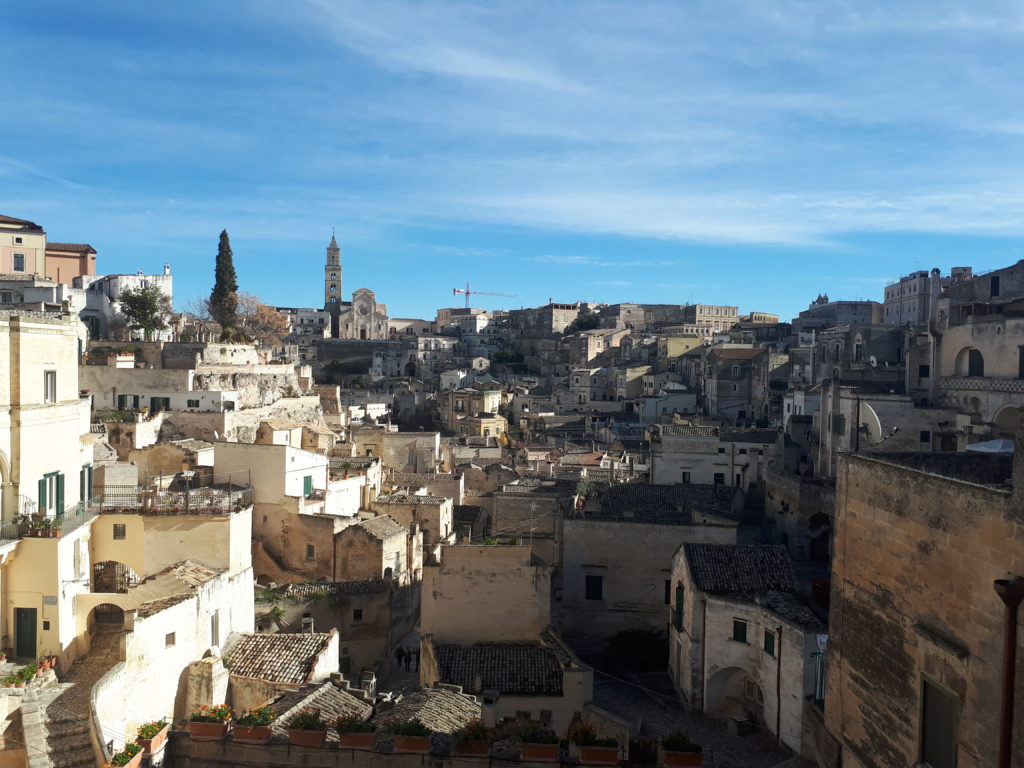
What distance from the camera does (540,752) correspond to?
10461 mm

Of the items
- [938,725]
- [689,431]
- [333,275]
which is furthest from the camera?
[333,275]

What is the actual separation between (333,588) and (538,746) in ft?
42.6

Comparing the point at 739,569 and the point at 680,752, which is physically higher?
the point at 739,569

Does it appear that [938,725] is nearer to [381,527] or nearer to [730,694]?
[730,694]

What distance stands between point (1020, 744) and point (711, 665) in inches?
450

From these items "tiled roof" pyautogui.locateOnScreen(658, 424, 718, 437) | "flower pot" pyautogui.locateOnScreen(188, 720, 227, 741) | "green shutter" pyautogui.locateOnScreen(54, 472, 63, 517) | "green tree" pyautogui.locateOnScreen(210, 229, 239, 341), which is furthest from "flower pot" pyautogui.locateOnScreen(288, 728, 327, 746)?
"green tree" pyautogui.locateOnScreen(210, 229, 239, 341)

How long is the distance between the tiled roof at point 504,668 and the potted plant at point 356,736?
6242mm

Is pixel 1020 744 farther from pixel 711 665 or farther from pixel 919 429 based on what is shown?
pixel 919 429

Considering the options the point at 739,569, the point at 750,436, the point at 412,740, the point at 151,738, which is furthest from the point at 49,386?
the point at 750,436

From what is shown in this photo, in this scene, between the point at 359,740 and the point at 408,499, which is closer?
the point at 359,740

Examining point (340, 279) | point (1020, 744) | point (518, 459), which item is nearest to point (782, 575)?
point (1020, 744)

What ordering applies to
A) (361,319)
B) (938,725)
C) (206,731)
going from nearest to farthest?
(938,725) < (206,731) < (361,319)

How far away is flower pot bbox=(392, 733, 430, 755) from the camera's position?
10727mm

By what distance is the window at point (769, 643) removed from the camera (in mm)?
16547
